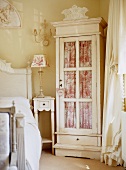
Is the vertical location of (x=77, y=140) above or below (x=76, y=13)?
below

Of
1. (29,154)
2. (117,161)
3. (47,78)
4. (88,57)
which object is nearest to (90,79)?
(88,57)

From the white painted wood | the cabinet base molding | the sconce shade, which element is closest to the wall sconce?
the sconce shade

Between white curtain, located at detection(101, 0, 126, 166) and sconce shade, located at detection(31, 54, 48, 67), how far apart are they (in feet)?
3.28

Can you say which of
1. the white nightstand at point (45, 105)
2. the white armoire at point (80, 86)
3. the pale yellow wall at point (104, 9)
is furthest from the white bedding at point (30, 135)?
the pale yellow wall at point (104, 9)

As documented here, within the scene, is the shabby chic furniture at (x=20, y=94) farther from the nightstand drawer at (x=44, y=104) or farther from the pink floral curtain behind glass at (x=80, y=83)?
the pink floral curtain behind glass at (x=80, y=83)

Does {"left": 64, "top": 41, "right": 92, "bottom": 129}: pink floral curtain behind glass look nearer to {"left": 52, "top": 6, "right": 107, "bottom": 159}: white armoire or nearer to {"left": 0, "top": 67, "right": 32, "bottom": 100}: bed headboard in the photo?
{"left": 52, "top": 6, "right": 107, "bottom": 159}: white armoire

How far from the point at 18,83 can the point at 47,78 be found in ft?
1.57

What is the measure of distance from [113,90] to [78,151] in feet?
3.38

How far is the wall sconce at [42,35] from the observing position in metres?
3.99

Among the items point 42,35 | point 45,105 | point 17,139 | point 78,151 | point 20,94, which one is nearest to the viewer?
point 17,139

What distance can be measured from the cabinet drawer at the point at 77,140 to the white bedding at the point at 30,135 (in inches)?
23.0

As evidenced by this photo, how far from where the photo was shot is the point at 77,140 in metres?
3.51

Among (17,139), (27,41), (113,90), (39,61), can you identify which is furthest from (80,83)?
(17,139)

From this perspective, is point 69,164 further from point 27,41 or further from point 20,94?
point 27,41
